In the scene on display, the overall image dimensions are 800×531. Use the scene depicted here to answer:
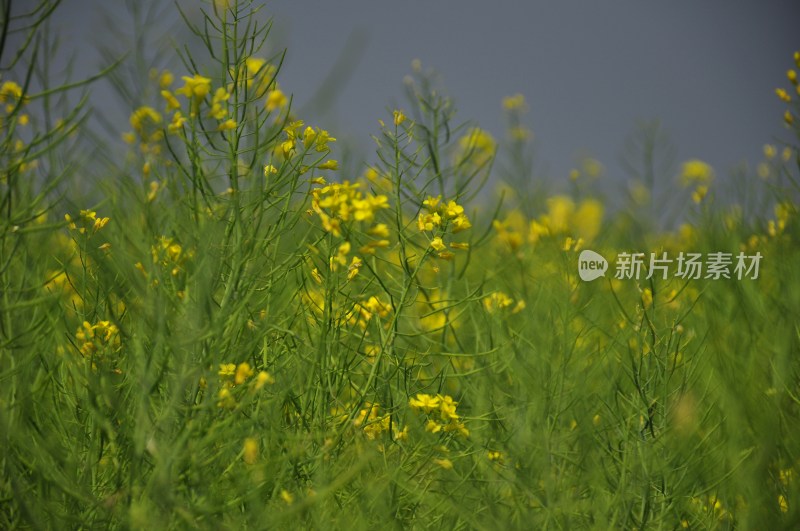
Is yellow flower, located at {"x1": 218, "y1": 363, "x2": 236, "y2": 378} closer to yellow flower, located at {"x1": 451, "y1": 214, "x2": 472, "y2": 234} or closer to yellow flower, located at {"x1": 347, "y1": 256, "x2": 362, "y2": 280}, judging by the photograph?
yellow flower, located at {"x1": 347, "y1": 256, "x2": 362, "y2": 280}

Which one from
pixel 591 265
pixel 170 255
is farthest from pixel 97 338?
pixel 591 265

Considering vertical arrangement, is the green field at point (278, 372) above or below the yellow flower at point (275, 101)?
below

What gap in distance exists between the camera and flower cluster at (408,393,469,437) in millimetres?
1760

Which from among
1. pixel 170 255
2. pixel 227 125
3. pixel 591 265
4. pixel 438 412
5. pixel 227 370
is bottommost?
pixel 438 412

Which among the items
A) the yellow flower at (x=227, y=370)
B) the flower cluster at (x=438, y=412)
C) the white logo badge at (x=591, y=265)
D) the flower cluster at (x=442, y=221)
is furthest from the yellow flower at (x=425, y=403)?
the white logo badge at (x=591, y=265)

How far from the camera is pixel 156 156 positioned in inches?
52.8

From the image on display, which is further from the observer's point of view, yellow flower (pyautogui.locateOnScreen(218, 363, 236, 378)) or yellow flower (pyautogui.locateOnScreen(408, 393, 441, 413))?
yellow flower (pyautogui.locateOnScreen(408, 393, 441, 413))

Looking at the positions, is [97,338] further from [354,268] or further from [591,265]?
[591,265]

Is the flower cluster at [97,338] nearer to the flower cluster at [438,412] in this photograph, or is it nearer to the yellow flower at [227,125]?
the yellow flower at [227,125]

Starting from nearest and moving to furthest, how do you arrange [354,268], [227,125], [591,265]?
[227,125] → [354,268] → [591,265]

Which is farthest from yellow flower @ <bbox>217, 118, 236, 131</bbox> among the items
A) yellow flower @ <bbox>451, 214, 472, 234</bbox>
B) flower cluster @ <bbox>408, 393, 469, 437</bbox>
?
flower cluster @ <bbox>408, 393, 469, 437</bbox>

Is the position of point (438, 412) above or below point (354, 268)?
below

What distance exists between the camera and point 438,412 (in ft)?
6.01

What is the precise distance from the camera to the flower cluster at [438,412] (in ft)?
5.77
